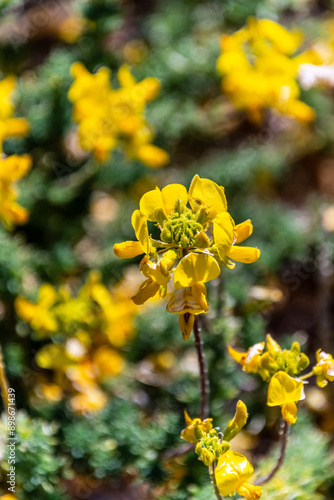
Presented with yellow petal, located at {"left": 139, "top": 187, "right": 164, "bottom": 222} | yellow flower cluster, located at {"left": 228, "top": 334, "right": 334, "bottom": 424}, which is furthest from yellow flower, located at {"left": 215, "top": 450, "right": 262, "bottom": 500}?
yellow petal, located at {"left": 139, "top": 187, "right": 164, "bottom": 222}

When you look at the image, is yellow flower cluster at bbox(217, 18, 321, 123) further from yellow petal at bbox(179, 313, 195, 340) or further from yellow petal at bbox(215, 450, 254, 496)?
yellow petal at bbox(215, 450, 254, 496)

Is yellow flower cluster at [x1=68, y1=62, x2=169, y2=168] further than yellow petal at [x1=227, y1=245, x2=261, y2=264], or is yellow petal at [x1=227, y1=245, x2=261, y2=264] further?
yellow flower cluster at [x1=68, y1=62, x2=169, y2=168]

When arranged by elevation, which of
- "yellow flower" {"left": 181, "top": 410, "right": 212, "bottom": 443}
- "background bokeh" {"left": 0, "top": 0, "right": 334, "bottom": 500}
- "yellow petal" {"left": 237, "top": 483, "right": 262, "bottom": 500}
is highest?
"yellow flower" {"left": 181, "top": 410, "right": 212, "bottom": 443}

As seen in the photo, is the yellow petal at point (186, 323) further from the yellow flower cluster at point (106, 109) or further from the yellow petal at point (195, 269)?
the yellow flower cluster at point (106, 109)

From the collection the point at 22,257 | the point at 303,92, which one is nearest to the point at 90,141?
the point at 22,257

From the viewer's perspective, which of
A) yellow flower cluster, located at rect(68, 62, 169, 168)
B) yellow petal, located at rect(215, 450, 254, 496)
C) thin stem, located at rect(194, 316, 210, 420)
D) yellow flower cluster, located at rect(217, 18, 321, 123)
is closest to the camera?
yellow petal, located at rect(215, 450, 254, 496)

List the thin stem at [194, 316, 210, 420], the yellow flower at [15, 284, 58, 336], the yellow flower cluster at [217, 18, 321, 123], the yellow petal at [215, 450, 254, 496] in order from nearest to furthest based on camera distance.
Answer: the yellow petal at [215, 450, 254, 496], the thin stem at [194, 316, 210, 420], the yellow flower at [15, 284, 58, 336], the yellow flower cluster at [217, 18, 321, 123]

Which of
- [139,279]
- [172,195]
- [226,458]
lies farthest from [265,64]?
[226,458]
